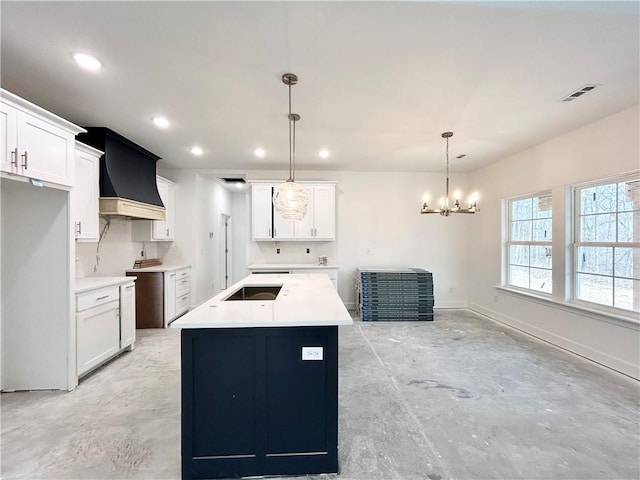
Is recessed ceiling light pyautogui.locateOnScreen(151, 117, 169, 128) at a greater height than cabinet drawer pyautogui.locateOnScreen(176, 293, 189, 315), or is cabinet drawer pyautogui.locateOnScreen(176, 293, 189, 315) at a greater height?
recessed ceiling light pyautogui.locateOnScreen(151, 117, 169, 128)

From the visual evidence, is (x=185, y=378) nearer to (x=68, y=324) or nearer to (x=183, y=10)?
(x=68, y=324)

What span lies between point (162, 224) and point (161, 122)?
6.95ft

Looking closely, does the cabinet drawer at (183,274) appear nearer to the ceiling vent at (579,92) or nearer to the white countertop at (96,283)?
the white countertop at (96,283)

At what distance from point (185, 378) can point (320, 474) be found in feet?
3.18

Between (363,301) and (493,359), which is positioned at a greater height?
(363,301)

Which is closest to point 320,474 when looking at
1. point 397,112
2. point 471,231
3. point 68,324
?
point 68,324

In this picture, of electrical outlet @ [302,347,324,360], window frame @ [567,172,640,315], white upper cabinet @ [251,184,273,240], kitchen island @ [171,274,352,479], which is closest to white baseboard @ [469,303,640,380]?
window frame @ [567,172,640,315]

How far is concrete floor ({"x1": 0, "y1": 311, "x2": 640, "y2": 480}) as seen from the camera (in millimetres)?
1741

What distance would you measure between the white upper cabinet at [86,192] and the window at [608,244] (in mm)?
5703

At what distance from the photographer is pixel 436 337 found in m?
4.00

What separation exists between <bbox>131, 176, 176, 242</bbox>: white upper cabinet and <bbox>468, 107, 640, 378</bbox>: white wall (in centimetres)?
556

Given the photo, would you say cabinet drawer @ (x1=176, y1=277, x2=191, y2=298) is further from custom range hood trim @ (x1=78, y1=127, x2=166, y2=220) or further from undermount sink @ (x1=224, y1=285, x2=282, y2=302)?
undermount sink @ (x1=224, y1=285, x2=282, y2=302)

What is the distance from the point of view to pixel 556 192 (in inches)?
145

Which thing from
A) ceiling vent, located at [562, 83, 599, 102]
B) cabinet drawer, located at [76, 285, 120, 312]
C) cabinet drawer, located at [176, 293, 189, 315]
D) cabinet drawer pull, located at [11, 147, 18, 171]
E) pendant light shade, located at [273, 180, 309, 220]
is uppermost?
ceiling vent, located at [562, 83, 599, 102]
